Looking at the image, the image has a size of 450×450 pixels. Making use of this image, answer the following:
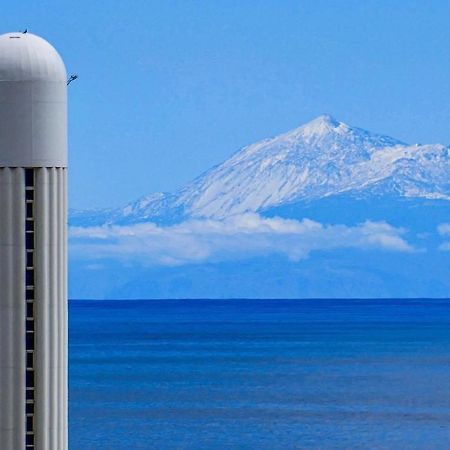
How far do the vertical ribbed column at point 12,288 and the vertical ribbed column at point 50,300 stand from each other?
0.44 meters

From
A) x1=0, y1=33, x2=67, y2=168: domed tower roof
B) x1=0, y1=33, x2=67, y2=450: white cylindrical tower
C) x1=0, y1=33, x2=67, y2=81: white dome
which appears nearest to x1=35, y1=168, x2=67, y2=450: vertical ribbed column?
x1=0, y1=33, x2=67, y2=450: white cylindrical tower

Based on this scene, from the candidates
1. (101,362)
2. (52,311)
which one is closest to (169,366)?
(101,362)

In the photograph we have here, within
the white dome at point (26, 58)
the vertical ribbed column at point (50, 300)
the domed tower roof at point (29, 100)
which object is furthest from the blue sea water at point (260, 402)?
the white dome at point (26, 58)

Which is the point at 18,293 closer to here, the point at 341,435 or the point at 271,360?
the point at 341,435

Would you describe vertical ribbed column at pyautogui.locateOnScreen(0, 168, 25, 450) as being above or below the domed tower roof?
below

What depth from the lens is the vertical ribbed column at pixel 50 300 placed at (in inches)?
1932

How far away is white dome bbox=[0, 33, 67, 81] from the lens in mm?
48188

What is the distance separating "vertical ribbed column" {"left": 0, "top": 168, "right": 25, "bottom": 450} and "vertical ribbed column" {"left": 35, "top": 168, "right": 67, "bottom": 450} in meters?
0.44

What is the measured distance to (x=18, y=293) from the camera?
49000mm

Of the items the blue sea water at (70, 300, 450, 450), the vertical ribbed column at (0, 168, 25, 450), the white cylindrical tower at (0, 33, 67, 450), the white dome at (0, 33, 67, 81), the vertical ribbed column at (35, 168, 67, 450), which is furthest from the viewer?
the blue sea water at (70, 300, 450, 450)

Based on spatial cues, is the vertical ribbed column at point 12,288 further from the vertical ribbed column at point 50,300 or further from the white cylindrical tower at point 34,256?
the vertical ribbed column at point 50,300

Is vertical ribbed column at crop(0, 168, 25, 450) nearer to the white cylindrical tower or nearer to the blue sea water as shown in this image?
the white cylindrical tower

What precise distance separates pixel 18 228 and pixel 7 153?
7.17ft

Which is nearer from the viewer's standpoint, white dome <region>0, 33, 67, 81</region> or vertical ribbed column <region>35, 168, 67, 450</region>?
white dome <region>0, 33, 67, 81</region>
